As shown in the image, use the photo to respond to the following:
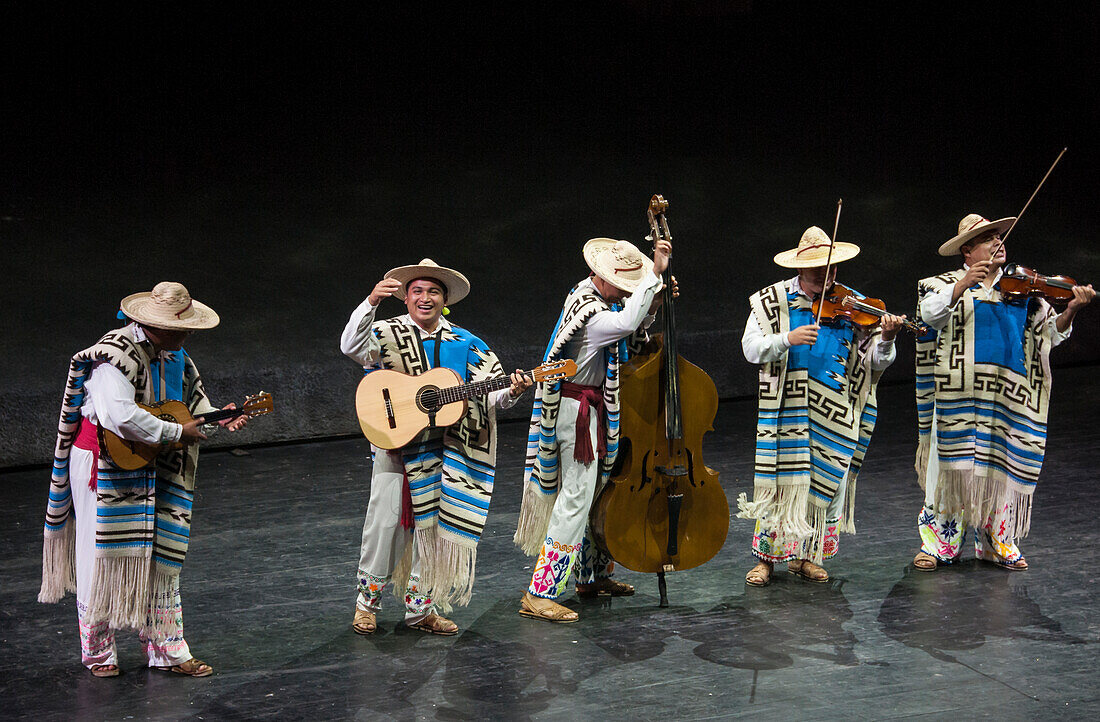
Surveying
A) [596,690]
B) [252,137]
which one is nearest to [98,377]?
[596,690]

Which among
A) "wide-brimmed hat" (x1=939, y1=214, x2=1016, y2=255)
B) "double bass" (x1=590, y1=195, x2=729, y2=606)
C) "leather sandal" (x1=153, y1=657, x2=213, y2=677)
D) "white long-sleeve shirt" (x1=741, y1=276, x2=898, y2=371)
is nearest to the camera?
"leather sandal" (x1=153, y1=657, x2=213, y2=677)

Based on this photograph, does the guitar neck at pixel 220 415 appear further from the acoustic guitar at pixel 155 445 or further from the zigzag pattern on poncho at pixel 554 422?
the zigzag pattern on poncho at pixel 554 422

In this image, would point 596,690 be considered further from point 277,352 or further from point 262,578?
point 277,352

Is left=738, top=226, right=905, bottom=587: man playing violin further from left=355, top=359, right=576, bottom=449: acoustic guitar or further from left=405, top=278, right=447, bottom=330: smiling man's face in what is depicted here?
left=405, top=278, right=447, bottom=330: smiling man's face

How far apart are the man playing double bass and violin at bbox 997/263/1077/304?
1535 millimetres

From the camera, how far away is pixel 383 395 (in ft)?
14.4

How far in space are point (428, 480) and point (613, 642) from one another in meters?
0.89

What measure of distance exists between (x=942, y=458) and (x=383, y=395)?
7.97 feet

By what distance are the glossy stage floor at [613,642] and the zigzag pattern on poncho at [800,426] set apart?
0.36 m

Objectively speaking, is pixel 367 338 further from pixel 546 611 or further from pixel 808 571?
pixel 808 571

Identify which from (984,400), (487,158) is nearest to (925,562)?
(984,400)

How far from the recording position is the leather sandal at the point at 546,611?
466 cm

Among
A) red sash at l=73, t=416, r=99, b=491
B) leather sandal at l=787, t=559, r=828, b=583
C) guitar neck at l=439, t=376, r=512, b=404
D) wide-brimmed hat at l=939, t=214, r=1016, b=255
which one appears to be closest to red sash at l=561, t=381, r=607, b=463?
guitar neck at l=439, t=376, r=512, b=404

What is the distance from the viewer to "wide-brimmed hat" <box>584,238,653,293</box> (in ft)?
15.2
